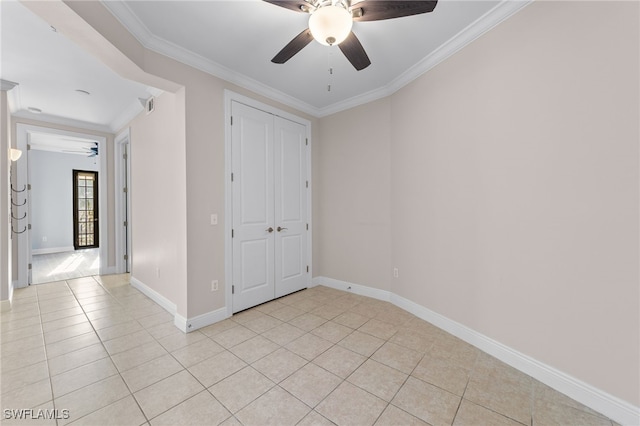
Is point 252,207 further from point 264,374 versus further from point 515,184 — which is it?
point 515,184

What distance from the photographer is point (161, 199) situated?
3102 millimetres

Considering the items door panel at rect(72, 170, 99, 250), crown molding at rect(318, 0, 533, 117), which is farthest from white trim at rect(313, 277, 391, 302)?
door panel at rect(72, 170, 99, 250)

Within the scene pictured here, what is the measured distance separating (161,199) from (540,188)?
3.81 meters

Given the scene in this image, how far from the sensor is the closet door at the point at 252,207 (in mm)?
2906

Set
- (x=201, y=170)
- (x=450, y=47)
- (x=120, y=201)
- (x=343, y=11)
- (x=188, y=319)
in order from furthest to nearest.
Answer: (x=120, y=201) → (x=201, y=170) → (x=188, y=319) → (x=450, y=47) → (x=343, y=11)

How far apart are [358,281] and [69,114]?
208 inches

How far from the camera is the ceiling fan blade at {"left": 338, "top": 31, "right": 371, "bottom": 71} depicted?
5.87 ft

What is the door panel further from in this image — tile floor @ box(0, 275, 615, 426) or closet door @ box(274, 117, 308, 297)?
closet door @ box(274, 117, 308, 297)

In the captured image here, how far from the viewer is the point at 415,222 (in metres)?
2.82

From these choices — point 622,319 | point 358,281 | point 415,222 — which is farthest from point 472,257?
point 358,281

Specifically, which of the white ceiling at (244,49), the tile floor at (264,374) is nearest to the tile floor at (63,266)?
the tile floor at (264,374)

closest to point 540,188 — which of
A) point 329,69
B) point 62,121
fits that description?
point 329,69

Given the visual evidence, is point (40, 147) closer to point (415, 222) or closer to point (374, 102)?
point (374, 102)

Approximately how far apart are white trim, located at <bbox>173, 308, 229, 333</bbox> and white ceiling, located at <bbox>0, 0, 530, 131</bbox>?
258cm
